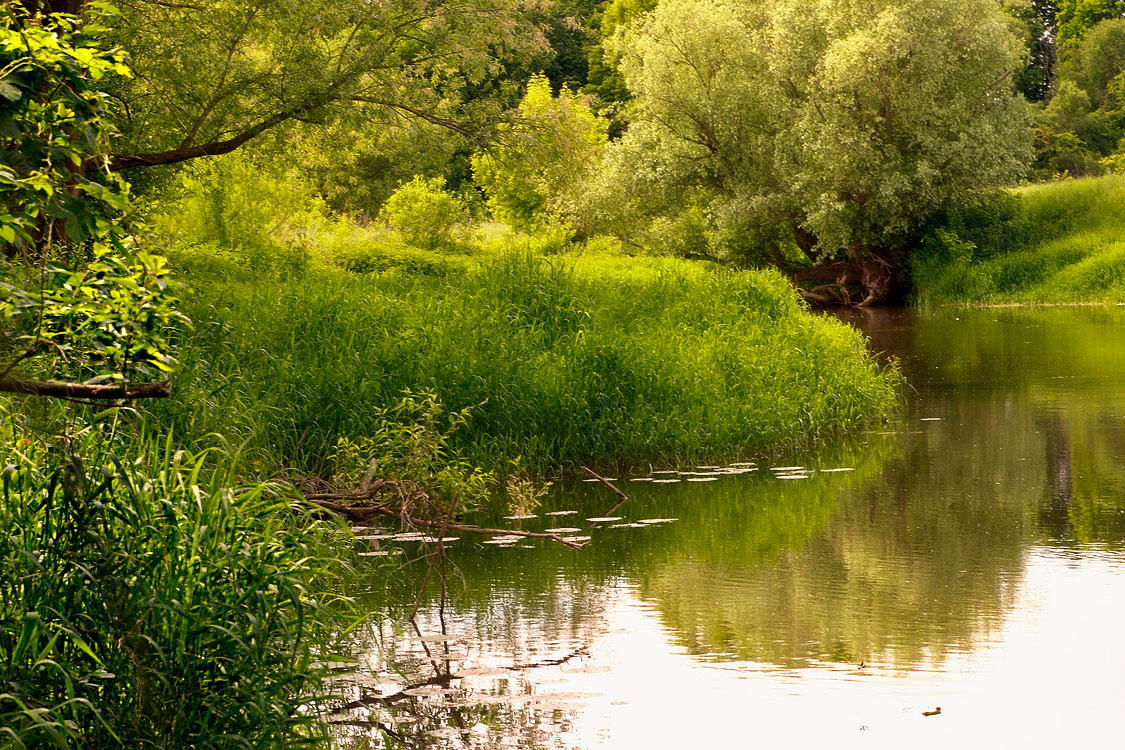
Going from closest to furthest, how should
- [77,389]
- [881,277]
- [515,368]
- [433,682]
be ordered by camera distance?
1. [77,389]
2. [433,682]
3. [515,368]
4. [881,277]

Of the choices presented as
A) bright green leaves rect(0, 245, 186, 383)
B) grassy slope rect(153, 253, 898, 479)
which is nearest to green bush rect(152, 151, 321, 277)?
grassy slope rect(153, 253, 898, 479)

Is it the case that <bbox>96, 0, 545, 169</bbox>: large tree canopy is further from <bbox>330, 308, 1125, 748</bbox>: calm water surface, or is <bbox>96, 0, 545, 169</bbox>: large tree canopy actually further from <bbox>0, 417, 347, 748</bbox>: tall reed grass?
<bbox>0, 417, 347, 748</bbox>: tall reed grass

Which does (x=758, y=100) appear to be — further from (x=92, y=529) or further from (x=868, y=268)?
(x=92, y=529)

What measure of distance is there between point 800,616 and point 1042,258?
93.5ft

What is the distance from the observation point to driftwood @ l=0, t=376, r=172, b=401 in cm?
407

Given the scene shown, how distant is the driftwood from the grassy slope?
457cm

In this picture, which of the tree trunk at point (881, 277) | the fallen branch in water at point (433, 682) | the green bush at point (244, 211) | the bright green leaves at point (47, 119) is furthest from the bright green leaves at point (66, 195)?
the tree trunk at point (881, 277)

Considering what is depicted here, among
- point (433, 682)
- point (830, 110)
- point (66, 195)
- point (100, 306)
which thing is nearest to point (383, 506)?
point (433, 682)

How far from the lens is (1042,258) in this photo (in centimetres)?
3378

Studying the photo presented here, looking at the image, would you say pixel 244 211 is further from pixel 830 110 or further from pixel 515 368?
pixel 830 110

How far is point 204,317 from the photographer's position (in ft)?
37.9

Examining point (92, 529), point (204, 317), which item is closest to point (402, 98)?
point (204, 317)

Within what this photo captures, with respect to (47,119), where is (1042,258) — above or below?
above

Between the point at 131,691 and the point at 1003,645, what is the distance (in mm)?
4256
